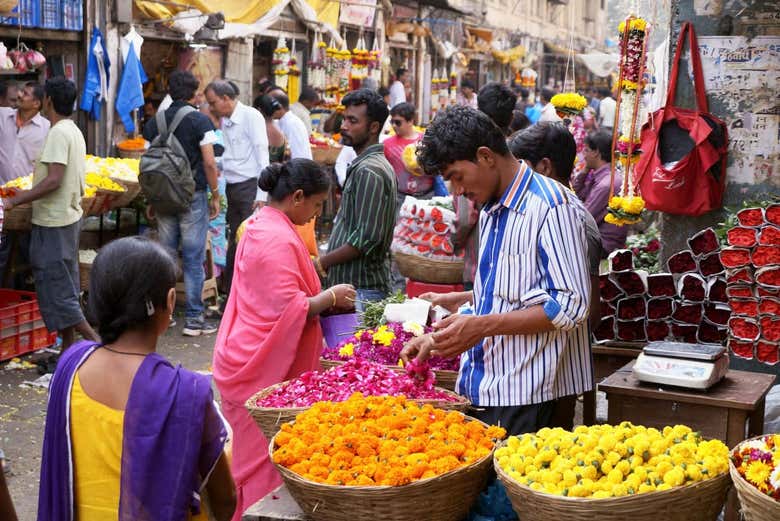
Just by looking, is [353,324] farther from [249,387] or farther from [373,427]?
[373,427]

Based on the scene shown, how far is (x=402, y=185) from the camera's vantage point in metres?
8.73

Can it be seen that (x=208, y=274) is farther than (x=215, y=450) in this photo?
Yes

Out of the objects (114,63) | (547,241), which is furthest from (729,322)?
(114,63)

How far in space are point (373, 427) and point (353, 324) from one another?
68.7 inches

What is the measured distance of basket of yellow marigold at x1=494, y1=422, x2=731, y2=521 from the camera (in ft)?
8.87

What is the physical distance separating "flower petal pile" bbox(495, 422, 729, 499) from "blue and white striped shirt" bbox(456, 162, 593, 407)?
341 millimetres

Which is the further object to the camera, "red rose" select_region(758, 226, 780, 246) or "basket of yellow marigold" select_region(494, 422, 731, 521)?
"red rose" select_region(758, 226, 780, 246)

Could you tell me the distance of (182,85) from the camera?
8484mm

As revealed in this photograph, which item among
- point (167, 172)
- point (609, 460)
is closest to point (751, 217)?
point (609, 460)

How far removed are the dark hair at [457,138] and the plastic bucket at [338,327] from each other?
5.39 feet

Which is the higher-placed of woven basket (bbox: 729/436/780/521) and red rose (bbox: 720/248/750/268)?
red rose (bbox: 720/248/750/268)

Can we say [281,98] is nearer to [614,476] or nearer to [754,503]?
[614,476]

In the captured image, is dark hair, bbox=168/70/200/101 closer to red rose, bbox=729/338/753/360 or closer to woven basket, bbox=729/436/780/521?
red rose, bbox=729/338/753/360

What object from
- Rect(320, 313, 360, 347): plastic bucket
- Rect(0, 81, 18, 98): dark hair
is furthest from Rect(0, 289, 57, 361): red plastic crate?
Rect(320, 313, 360, 347): plastic bucket
